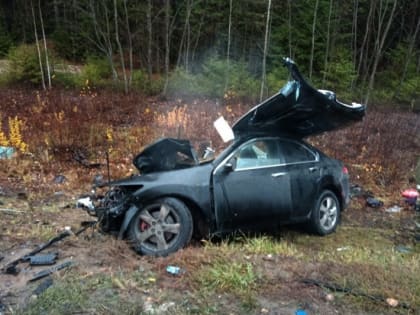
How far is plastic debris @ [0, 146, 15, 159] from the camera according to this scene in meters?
9.57

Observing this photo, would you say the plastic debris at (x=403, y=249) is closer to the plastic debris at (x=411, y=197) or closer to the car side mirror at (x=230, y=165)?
the plastic debris at (x=411, y=197)

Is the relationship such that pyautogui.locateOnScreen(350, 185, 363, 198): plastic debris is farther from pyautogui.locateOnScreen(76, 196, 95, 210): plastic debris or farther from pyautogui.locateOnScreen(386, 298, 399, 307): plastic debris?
pyautogui.locateOnScreen(386, 298, 399, 307): plastic debris

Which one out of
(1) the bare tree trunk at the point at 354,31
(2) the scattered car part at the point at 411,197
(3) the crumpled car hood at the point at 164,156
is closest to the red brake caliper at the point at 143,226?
(3) the crumpled car hood at the point at 164,156

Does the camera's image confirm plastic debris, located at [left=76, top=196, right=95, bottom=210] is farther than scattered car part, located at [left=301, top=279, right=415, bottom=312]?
Yes

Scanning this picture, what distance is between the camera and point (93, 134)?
11.6 m

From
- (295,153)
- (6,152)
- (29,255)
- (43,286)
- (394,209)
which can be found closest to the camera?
(43,286)

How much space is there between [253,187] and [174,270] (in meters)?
1.90

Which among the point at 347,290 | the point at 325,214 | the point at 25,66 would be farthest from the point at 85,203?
the point at 25,66

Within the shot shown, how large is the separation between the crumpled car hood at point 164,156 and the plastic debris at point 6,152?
473 cm

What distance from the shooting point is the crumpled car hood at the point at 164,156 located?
6.09 m

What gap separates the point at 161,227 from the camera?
17.8 ft

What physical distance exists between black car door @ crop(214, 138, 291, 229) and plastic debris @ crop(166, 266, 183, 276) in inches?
51.5

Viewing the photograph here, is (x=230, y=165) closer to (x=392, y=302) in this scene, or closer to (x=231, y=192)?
(x=231, y=192)

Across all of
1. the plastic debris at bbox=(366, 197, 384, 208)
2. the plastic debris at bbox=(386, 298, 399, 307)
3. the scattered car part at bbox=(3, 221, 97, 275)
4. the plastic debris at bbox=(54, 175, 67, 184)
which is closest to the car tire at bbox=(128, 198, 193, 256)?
the scattered car part at bbox=(3, 221, 97, 275)
